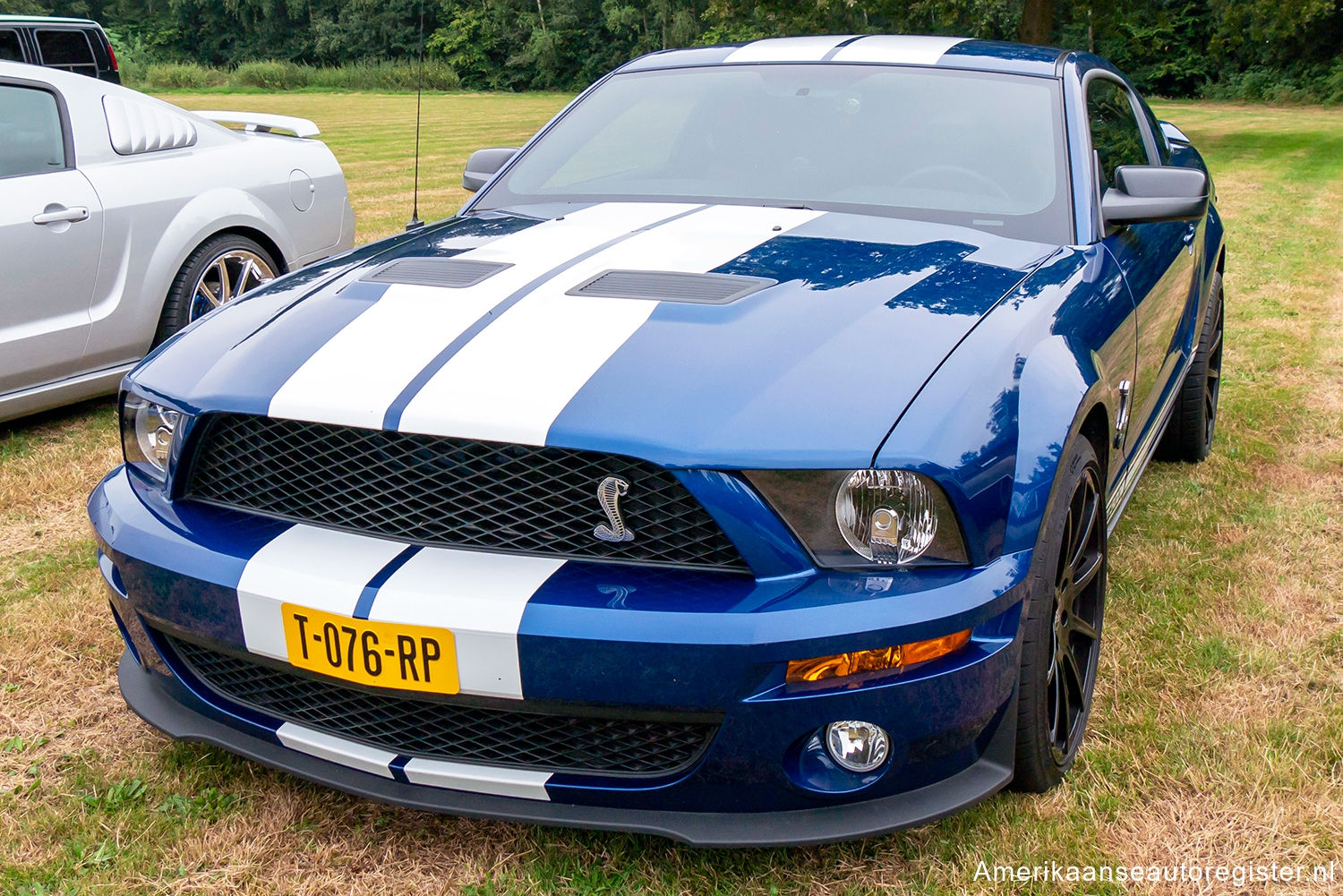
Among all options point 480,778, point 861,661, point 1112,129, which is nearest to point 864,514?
point 861,661

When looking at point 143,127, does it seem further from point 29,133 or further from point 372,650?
point 372,650

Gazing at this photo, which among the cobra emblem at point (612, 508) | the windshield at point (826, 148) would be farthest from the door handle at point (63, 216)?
the cobra emblem at point (612, 508)

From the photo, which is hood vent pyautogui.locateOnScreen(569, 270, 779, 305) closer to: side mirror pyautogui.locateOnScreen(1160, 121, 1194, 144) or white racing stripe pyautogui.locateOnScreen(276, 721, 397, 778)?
white racing stripe pyautogui.locateOnScreen(276, 721, 397, 778)

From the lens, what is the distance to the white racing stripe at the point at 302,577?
177cm

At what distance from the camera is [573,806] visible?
5.88ft

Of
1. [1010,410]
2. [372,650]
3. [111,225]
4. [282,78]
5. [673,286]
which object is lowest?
[282,78]

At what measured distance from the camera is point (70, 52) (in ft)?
23.5

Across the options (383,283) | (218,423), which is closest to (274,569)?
(218,423)

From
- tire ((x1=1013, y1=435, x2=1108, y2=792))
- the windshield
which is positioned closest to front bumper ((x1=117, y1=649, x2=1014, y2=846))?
tire ((x1=1013, y1=435, x2=1108, y2=792))

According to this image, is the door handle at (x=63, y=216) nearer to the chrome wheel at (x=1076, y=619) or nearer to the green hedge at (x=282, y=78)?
the chrome wheel at (x=1076, y=619)

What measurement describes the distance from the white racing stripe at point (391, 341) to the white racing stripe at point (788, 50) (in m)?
1.06

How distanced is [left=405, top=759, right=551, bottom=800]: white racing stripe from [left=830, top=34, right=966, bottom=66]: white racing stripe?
2.19 meters

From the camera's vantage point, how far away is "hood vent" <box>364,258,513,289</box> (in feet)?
7.55

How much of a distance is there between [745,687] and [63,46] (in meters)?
7.25
